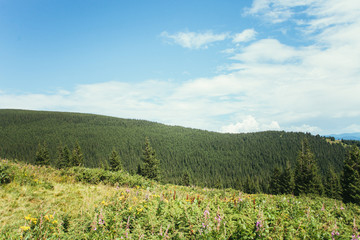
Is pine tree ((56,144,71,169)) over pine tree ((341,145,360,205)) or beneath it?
beneath

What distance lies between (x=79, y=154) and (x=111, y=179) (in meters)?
50.6

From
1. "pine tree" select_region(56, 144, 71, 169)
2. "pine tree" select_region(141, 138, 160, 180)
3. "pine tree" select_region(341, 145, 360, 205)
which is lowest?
"pine tree" select_region(56, 144, 71, 169)

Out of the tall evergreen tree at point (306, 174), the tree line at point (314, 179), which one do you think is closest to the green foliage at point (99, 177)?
the tree line at point (314, 179)

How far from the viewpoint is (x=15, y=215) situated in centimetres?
569

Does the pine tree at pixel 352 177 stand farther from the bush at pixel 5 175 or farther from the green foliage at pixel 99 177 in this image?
the bush at pixel 5 175

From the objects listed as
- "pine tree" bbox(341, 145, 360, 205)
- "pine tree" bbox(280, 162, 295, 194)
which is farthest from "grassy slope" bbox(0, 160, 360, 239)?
"pine tree" bbox(280, 162, 295, 194)

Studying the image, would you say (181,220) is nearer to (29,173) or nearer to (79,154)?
(29,173)

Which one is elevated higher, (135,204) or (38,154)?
(135,204)

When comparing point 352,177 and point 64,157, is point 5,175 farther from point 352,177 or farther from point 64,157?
point 64,157

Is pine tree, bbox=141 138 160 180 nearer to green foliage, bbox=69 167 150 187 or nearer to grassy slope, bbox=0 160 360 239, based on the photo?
green foliage, bbox=69 167 150 187

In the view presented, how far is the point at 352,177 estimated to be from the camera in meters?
30.2

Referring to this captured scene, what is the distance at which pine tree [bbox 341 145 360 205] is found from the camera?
1154 inches

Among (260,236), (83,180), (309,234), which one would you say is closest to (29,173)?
(83,180)

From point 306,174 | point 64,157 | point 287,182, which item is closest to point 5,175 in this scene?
point 306,174
